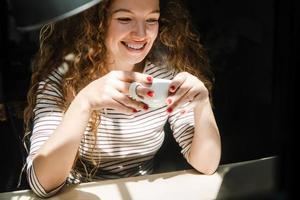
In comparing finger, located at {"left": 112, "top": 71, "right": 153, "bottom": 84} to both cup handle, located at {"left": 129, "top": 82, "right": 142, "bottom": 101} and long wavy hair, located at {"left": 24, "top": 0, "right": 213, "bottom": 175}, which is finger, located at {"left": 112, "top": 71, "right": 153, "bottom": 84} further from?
long wavy hair, located at {"left": 24, "top": 0, "right": 213, "bottom": 175}

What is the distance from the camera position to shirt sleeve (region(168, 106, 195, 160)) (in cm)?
139

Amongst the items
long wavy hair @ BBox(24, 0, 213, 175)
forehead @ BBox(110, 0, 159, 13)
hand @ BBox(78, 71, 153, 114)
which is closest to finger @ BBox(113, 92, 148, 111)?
hand @ BBox(78, 71, 153, 114)

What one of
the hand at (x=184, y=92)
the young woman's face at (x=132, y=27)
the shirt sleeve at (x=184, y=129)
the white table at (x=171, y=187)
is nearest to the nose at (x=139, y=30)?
the young woman's face at (x=132, y=27)

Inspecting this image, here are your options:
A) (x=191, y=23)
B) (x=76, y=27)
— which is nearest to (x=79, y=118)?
(x=76, y=27)

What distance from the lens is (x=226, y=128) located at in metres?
1.67

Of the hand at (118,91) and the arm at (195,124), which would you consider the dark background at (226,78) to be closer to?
the arm at (195,124)

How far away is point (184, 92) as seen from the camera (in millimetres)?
1185

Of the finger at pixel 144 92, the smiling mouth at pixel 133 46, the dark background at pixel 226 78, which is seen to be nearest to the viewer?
the finger at pixel 144 92

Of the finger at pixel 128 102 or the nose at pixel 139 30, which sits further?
the nose at pixel 139 30

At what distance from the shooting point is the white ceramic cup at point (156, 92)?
3.56ft

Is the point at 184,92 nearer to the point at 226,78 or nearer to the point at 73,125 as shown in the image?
the point at 73,125

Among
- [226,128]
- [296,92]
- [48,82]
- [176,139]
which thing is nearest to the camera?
[296,92]

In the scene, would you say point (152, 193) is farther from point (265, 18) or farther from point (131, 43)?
point (265, 18)

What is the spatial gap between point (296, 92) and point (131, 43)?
87 cm
